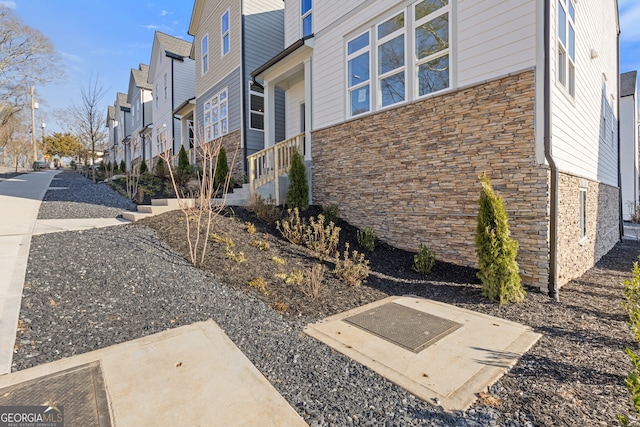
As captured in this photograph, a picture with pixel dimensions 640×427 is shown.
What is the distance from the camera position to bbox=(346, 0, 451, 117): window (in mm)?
5943

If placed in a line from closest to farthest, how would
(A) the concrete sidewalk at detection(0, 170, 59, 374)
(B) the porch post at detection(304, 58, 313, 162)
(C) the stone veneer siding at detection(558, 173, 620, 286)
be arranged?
(A) the concrete sidewalk at detection(0, 170, 59, 374), (C) the stone veneer siding at detection(558, 173, 620, 286), (B) the porch post at detection(304, 58, 313, 162)

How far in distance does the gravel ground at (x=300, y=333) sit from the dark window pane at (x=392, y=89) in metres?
4.01

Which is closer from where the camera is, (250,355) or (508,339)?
(250,355)

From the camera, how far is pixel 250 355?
2.76 m

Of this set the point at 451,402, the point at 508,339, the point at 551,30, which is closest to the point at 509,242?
the point at 508,339

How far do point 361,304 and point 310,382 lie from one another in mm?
1935

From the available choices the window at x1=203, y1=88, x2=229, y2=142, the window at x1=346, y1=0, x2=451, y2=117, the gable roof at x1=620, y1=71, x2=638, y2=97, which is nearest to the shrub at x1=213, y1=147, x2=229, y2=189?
the window at x1=203, y1=88, x2=229, y2=142

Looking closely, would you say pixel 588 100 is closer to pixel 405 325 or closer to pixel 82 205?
pixel 405 325

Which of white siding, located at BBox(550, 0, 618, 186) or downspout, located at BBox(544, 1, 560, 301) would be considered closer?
downspout, located at BBox(544, 1, 560, 301)

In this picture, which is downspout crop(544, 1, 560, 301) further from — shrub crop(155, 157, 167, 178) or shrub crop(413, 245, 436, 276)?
shrub crop(155, 157, 167, 178)

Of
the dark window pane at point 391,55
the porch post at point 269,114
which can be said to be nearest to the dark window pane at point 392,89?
the dark window pane at point 391,55

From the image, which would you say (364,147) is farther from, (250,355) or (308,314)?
(250,355)

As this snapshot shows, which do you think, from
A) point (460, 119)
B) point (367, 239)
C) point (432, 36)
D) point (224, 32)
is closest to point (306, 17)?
point (224, 32)

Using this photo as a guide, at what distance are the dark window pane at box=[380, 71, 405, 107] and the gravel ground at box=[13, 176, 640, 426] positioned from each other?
13.1ft
